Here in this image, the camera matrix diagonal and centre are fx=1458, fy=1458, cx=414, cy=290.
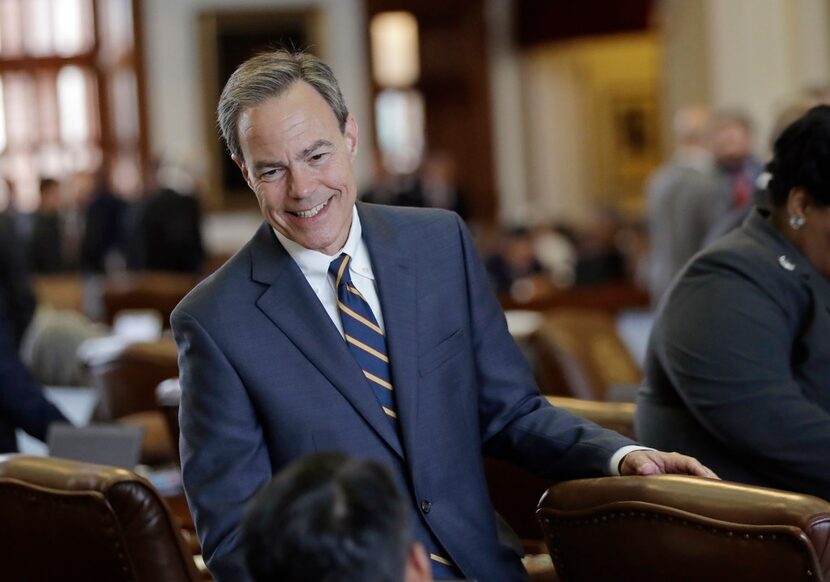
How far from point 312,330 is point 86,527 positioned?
1.58 feet

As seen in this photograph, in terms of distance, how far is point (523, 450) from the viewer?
256 cm

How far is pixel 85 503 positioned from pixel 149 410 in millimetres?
2738

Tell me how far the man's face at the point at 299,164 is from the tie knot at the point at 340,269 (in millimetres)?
46

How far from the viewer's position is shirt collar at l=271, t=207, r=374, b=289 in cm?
244

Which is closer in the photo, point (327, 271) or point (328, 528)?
point (328, 528)

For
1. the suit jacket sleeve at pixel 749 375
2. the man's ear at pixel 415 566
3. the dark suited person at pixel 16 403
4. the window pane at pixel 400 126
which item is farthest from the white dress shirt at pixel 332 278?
the window pane at pixel 400 126

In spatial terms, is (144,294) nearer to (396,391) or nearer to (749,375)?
(749,375)

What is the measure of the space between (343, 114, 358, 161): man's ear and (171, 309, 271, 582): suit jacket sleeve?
0.40 m

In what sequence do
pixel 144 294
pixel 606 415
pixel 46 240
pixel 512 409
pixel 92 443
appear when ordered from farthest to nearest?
pixel 46 240, pixel 144 294, pixel 606 415, pixel 92 443, pixel 512 409

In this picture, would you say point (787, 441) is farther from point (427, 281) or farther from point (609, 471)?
point (427, 281)

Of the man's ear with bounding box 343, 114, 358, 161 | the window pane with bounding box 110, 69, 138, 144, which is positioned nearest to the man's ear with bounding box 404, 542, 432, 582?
the man's ear with bounding box 343, 114, 358, 161

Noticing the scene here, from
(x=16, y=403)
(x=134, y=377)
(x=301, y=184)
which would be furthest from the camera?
(x=134, y=377)

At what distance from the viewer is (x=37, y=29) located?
1603cm

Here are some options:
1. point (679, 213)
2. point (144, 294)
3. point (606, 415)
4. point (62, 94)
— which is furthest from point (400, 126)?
point (606, 415)
